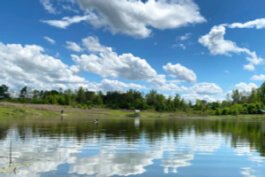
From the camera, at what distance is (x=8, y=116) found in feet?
443

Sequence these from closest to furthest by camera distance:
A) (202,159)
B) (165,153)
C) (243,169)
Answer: (243,169)
(202,159)
(165,153)

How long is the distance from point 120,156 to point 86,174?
9.99 m

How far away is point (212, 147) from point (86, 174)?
22710mm

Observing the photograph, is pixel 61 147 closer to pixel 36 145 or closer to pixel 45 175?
pixel 36 145

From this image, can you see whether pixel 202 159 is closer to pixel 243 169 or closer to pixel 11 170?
pixel 243 169

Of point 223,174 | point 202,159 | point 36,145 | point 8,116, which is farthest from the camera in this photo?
point 8,116

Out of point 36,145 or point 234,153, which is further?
point 36,145

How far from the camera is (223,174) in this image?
28.8m

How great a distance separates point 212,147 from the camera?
46.4 meters

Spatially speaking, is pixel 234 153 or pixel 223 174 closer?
pixel 223 174

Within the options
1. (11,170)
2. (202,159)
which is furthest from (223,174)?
(11,170)

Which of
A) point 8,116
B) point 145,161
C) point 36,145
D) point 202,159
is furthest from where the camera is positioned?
point 8,116

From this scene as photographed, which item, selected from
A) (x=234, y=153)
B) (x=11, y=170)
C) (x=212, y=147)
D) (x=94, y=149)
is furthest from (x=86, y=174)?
(x=212, y=147)

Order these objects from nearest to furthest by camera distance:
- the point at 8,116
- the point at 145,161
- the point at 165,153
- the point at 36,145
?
the point at 145,161 < the point at 165,153 < the point at 36,145 < the point at 8,116
